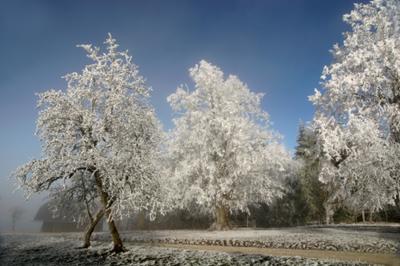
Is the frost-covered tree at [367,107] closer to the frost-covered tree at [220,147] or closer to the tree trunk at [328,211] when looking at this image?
the frost-covered tree at [220,147]

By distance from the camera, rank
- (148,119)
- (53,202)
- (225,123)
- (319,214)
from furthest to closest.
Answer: (319,214) < (225,123) < (53,202) < (148,119)

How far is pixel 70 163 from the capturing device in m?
20.2

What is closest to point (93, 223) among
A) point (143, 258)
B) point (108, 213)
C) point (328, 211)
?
point (108, 213)

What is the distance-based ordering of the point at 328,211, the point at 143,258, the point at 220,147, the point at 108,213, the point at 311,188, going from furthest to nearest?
the point at 311,188
the point at 328,211
the point at 220,147
the point at 108,213
the point at 143,258

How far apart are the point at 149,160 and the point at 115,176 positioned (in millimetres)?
2552

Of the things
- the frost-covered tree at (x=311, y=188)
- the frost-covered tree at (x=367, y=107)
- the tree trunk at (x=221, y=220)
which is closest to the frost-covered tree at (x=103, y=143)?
the frost-covered tree at (x=367, y=107)

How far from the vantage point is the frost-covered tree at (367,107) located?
22.5 m

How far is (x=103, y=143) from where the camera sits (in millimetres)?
21172

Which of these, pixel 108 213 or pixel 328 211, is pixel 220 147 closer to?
pixel 108 213

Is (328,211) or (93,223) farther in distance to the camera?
(328,211)

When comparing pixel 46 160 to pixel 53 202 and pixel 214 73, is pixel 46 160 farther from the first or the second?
pixel 214 73

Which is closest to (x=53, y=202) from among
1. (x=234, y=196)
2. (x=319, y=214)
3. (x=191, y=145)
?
(x=191, y=145)

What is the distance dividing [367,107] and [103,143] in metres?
17.3

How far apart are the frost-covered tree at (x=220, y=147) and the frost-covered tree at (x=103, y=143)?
45.9 ft
